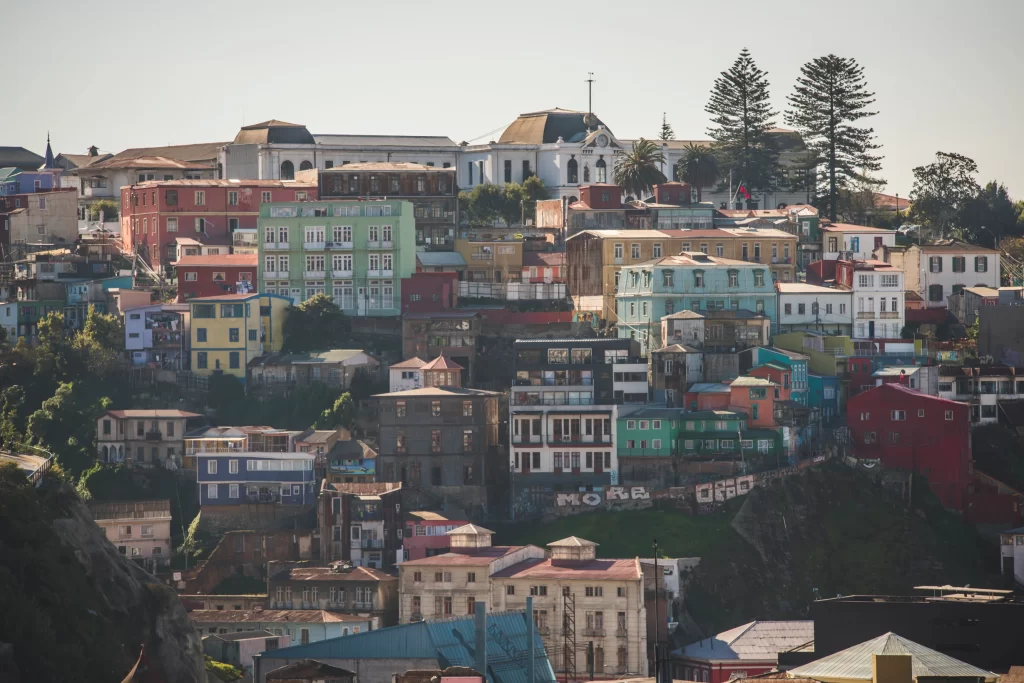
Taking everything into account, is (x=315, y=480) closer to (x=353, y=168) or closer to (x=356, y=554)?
(x=356, y=554)

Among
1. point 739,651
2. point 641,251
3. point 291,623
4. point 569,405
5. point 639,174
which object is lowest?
point 739,651

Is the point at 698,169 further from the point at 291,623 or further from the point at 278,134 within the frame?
the point at 291,623

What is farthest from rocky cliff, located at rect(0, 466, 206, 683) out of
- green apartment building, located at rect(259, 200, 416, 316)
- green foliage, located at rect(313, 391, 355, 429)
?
green apartment building, located at rect(259, 200, 416, 316)

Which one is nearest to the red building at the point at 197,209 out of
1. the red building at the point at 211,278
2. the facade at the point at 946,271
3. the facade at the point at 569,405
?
the red building at the point at 211,278

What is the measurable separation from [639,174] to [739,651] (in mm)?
44450

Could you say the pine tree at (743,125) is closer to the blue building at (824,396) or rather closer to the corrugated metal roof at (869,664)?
the blue building at (824,396)

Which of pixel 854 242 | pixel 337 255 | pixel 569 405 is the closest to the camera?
pixel 569 405

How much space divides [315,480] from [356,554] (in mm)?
4852

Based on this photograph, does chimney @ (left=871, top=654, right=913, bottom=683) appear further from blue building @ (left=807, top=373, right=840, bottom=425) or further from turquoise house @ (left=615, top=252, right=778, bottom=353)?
turquoise house @ (left=615, top=252, right=778, bottom=353)

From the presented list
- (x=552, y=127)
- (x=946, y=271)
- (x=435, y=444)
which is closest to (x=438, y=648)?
(x=435, y=444)

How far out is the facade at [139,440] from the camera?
97.3 m

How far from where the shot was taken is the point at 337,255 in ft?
357

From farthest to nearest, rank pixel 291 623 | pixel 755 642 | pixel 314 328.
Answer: pixel 314 328 < pixel 291 623 < pixel 755 642

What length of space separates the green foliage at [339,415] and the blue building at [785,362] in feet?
56.3
